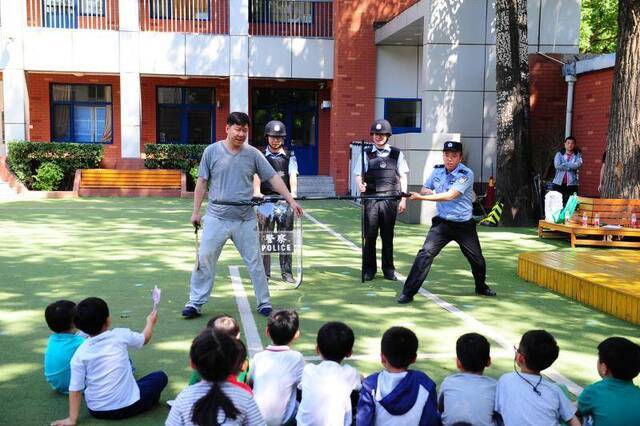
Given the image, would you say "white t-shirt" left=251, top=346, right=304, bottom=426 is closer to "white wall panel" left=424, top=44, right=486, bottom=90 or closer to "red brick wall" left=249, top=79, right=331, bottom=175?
"white wall panel" left=424, top=44, right=486, bottom=90

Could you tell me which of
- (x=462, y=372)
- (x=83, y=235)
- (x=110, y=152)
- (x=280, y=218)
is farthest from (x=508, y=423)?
(x=110, y=152)

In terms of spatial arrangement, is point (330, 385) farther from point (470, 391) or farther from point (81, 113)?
point (81, 113)

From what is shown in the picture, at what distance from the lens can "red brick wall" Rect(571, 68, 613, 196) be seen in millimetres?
15262

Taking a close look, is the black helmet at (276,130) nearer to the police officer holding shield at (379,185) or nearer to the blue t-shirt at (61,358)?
the police officer holding shield at (379,185)

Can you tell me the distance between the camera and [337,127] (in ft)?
72.4

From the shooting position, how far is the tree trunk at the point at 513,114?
48.2ft

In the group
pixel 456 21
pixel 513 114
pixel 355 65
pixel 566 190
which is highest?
pixel 456 21

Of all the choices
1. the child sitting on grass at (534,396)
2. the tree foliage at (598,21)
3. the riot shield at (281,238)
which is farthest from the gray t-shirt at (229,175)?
the tree foliage at (598,21)

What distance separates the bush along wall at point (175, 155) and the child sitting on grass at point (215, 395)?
19.3 metres

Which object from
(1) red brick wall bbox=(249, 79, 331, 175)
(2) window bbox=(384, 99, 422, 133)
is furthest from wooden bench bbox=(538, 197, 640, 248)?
(1) red brick wall bbox=(249, 79, 331, 175)

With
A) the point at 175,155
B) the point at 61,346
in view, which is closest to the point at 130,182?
the point at 175,155

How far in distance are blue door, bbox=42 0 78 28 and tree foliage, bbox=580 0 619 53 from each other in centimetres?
2274

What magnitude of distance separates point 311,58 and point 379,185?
593 inches

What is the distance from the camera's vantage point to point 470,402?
3.60 metres
